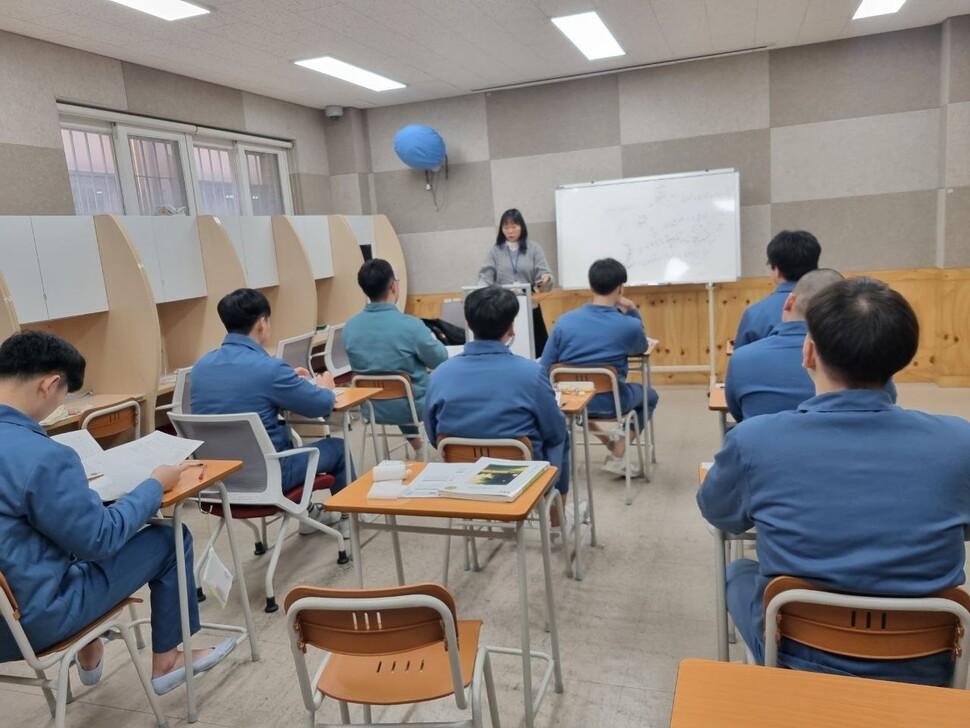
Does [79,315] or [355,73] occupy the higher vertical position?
[355,73]

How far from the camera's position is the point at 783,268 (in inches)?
119

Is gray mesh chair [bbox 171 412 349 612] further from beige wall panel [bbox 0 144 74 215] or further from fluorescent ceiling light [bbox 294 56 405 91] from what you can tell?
fluorescent ceiling light [bbox 294 56 405 91]

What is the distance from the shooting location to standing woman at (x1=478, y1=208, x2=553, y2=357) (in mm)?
5375

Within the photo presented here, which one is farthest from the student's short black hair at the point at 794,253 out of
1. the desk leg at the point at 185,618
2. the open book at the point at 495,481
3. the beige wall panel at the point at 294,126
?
the beige wall panel at the point at 294,126

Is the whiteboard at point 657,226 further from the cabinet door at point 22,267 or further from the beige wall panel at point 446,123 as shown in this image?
the cabinet door at point 22,267

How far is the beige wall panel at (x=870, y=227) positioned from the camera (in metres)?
5.51

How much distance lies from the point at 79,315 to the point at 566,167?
4.16 meters

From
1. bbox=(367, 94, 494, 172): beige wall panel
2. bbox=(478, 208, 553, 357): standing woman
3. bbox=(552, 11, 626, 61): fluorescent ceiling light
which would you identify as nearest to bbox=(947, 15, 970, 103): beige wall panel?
bbox=(552, 11, 626, 61): fluorescent ceiling light

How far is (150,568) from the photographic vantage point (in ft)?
6.81

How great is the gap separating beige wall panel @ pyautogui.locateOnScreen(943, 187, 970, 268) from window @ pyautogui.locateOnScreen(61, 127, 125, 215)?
605 cm

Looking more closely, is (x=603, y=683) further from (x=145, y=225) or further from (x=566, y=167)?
(x=566, y=167)

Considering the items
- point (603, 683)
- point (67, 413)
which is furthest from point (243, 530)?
point (603, 683)

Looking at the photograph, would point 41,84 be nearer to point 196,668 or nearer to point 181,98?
point 181,98

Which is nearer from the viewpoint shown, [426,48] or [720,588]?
[720,588]
